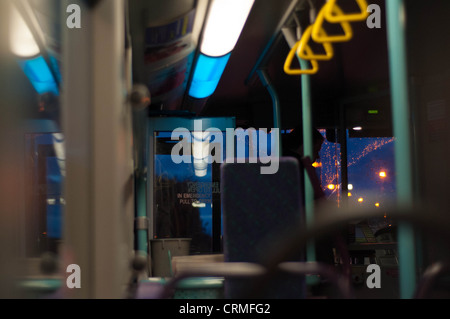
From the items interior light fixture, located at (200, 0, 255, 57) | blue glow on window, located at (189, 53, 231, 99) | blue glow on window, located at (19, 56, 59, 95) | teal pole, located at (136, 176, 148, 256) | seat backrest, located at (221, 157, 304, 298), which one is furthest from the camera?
blue glow on window, located at (189, 53, 231, 99)

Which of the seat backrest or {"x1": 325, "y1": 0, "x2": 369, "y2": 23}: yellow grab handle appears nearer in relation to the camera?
the seat backrest

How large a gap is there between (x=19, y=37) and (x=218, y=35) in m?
3.03

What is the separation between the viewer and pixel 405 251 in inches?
64.5

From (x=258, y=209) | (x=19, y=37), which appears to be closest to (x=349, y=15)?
(x=258, y=209)

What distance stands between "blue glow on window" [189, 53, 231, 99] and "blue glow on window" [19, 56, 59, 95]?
3.34 metres

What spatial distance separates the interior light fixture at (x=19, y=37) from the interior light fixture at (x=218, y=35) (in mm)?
2218

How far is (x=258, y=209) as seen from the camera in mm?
1969

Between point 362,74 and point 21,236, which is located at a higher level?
point 362,74

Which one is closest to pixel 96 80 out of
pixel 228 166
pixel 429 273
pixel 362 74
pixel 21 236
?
pixel 21 236

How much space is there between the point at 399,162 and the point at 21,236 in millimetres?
1216

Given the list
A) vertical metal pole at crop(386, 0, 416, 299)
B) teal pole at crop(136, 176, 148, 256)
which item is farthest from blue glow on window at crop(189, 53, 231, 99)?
vertical metal pole at crop(386, 0, 416, 299)

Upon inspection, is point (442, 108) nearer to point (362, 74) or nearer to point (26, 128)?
point (362, 74)

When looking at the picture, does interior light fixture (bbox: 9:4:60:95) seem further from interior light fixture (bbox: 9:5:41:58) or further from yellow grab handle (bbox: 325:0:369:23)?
yellow grab handle (bbox: 325:0:369:23)

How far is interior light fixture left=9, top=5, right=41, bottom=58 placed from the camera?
2.74 feet
